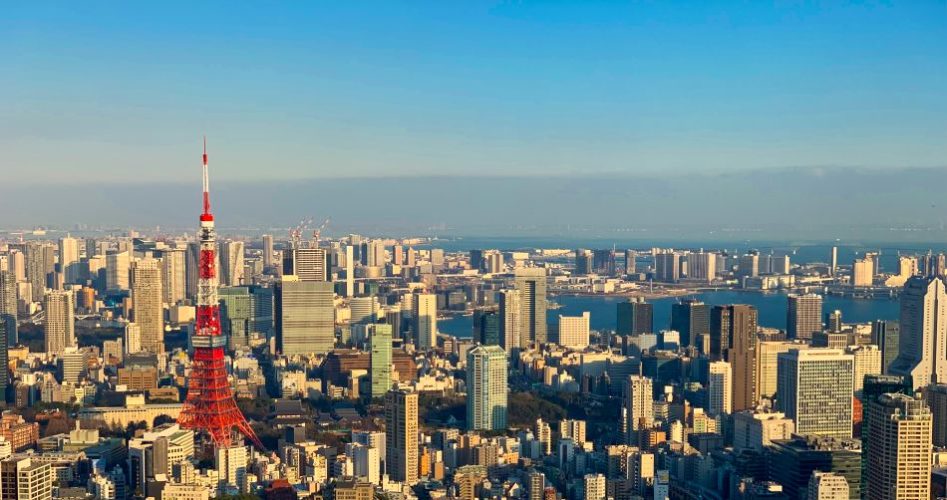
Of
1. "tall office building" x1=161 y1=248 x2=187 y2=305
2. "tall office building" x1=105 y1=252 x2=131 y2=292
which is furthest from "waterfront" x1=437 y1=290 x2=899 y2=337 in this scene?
"tall office building" x1=105 y1=252 x2=131 y2=292

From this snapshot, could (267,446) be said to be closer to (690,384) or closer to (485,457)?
(485,457)

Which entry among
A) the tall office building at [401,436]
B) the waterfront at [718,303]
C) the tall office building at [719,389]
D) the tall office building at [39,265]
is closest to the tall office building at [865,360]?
the tall office building at [719,389]

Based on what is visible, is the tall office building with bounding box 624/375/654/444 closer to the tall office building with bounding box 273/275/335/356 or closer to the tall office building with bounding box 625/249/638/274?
the tall office building with bounding box 273/275/335/356

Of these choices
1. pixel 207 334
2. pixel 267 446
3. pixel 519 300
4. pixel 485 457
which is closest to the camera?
pixel 485 457

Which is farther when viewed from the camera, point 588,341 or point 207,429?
point 588,341

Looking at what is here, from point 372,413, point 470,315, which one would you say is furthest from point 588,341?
A: point 372,413

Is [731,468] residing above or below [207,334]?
below

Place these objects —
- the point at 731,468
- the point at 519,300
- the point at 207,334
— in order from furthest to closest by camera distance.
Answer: the point at 519,300, the point at 207,334, the point at 731,468
